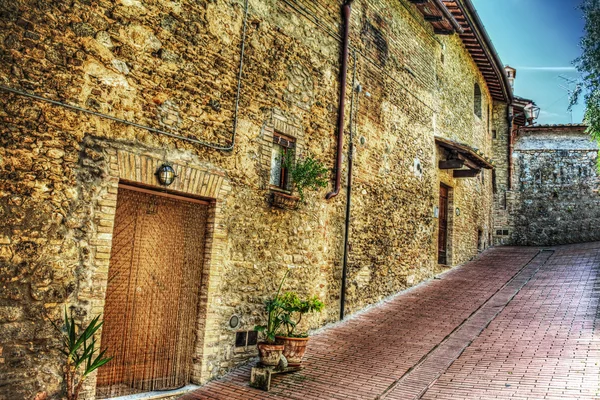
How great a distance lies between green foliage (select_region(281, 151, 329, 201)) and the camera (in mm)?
7723

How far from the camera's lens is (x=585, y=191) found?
19.6m

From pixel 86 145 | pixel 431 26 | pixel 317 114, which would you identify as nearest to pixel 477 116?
pixel 431 26

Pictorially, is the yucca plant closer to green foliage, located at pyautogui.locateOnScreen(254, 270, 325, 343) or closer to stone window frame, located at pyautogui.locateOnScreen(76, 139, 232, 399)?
stone window frame, located at pyautogui.locateOnScreen(76, 139, 232, 399)

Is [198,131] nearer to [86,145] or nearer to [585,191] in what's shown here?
[86,145]

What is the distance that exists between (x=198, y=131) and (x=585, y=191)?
744 inches

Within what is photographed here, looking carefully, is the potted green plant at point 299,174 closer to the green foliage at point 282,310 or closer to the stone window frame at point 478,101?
the green foliage at point 282,310

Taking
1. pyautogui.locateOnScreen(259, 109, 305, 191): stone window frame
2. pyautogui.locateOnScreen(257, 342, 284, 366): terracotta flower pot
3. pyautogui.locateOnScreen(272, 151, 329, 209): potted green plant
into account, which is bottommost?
pyautogui.locateOnScreen(257, 342, 284, 366): terracotta flower pot

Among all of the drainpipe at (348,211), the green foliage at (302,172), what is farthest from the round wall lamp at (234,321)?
the drainpipe at (348,211)

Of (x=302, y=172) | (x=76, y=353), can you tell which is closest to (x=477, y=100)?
(x=302, y=172)

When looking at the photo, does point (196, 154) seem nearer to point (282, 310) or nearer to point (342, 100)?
point (282, 310)

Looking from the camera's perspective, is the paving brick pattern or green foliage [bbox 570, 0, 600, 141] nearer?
the paving brick pattern

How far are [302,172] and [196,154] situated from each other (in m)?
2.12

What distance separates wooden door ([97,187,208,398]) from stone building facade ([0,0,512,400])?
0.04m

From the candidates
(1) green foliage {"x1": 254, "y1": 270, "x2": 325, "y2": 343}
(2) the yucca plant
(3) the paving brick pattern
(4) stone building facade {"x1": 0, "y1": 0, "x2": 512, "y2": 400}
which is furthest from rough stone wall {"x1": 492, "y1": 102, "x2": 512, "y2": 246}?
(2) the yucca plant
